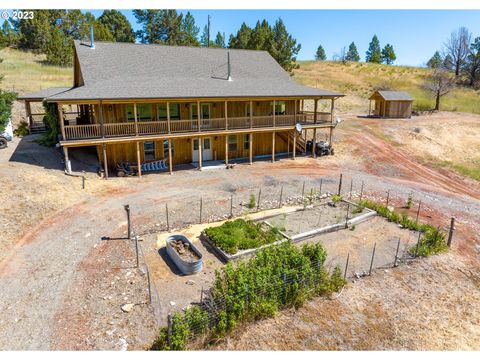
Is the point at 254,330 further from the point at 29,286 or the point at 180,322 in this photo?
the point at 29,286

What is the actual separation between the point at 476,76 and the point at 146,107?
6345cm

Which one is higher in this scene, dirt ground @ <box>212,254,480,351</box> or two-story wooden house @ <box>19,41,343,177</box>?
two-story wooden house @ <box>19,41,343,177</box>

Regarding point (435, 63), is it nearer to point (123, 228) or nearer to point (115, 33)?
point (115, 33)

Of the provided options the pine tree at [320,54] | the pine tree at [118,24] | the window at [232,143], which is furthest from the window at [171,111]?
the pine tree at [320,54]

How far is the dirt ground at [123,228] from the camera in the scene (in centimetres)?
861

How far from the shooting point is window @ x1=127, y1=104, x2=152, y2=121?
21.1 meters

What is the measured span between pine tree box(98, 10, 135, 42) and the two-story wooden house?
44.5 meters

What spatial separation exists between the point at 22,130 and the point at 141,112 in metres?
11.7

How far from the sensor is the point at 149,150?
73.4 ft

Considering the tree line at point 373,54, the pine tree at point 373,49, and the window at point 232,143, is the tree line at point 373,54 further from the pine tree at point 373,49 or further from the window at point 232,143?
the window at point 232,143

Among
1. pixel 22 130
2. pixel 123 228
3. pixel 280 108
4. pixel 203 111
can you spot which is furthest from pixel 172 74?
pixel 123 228

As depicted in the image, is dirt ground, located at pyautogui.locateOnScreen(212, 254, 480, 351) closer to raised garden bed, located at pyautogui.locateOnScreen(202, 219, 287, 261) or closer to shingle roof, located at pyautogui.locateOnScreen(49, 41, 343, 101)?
raised garden bed, located at pyautogui.locateOnScreen(202, 219, 287, 261)

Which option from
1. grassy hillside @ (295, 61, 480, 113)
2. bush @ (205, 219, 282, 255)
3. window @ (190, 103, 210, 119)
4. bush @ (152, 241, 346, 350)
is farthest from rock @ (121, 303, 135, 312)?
grassy hillside @ (295, 61, 480, 113)

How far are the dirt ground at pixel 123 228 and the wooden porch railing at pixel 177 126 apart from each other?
6.58ft
